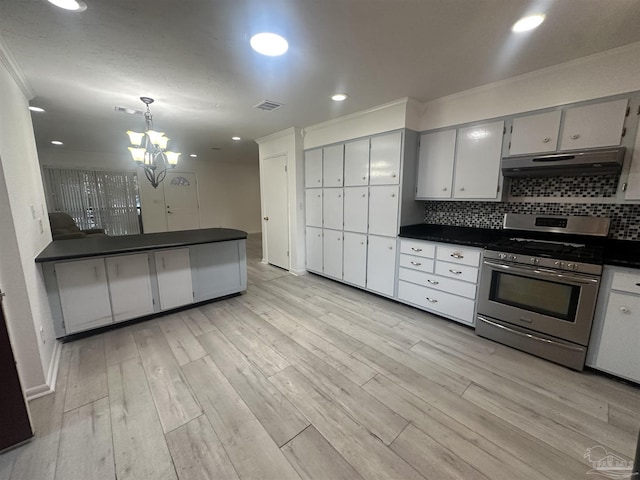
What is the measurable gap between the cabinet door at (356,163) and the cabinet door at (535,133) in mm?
1525

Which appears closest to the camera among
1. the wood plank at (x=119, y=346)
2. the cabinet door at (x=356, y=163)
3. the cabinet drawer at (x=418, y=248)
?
the wood plank at (x=119, y=346)

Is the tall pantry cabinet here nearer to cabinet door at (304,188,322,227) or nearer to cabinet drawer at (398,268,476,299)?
cabinet door at (304,188,322,227)

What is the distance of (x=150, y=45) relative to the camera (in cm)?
180

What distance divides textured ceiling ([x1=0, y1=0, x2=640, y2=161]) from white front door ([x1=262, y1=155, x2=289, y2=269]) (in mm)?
1619

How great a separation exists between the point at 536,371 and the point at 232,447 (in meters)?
2.29

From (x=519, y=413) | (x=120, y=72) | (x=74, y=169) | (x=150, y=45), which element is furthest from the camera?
(x=74, y=169)

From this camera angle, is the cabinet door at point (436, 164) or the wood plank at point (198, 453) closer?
the wood plank at point (198, 453)

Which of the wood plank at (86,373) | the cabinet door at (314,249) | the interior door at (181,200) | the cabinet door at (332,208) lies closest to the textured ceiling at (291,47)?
the cabinet door at (332,208)

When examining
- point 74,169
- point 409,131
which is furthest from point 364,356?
point 74,169

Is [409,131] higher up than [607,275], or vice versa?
[409,131]

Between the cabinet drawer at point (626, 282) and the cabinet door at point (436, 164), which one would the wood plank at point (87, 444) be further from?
the cabinet door at point (436, 164)

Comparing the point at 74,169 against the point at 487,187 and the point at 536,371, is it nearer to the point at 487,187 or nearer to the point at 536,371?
the point at 487,187

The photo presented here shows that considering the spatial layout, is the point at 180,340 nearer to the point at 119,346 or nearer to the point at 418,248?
the point at 119,346

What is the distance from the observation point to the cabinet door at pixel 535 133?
87.8 inches
